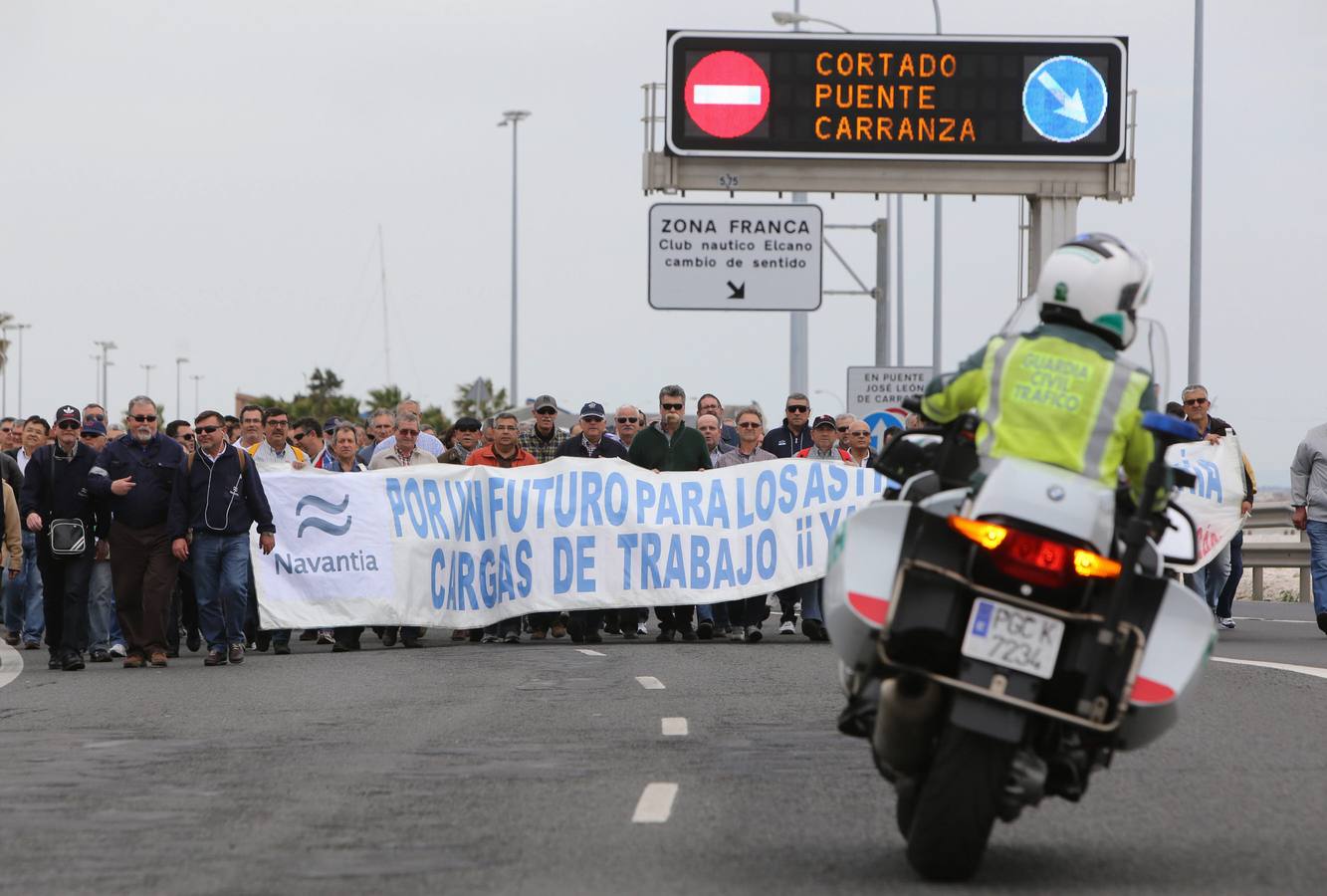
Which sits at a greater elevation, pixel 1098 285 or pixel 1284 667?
pixel 1098 285

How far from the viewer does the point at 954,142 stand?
80.9 ft

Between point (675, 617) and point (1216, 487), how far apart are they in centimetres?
502

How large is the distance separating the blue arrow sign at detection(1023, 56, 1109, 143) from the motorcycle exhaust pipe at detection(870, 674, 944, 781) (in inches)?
725

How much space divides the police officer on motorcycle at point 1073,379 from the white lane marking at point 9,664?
10365 millimetres

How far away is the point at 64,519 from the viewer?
58.1ft

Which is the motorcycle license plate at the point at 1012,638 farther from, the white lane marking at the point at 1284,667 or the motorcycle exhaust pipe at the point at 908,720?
the white lane marking at the point at 1284,667

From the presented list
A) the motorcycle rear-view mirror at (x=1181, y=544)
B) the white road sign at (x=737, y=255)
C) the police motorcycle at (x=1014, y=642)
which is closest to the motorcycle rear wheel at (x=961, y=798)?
the police motorcycle at (x=1014, y=642)

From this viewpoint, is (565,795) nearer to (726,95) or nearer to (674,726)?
(674,726)

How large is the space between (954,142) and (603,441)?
6.65 meters

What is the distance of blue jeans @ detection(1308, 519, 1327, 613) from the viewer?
18891mm

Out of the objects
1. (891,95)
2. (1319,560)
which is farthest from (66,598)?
(891,95)

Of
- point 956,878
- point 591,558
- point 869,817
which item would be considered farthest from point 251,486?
point 956,878

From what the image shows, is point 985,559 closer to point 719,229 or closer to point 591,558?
point 591,558

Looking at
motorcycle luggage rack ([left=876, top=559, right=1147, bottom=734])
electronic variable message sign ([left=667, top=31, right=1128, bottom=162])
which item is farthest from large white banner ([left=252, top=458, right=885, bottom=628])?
motorcycle luggage rack ([left=876, top=559, right=1147, bottom=734])
